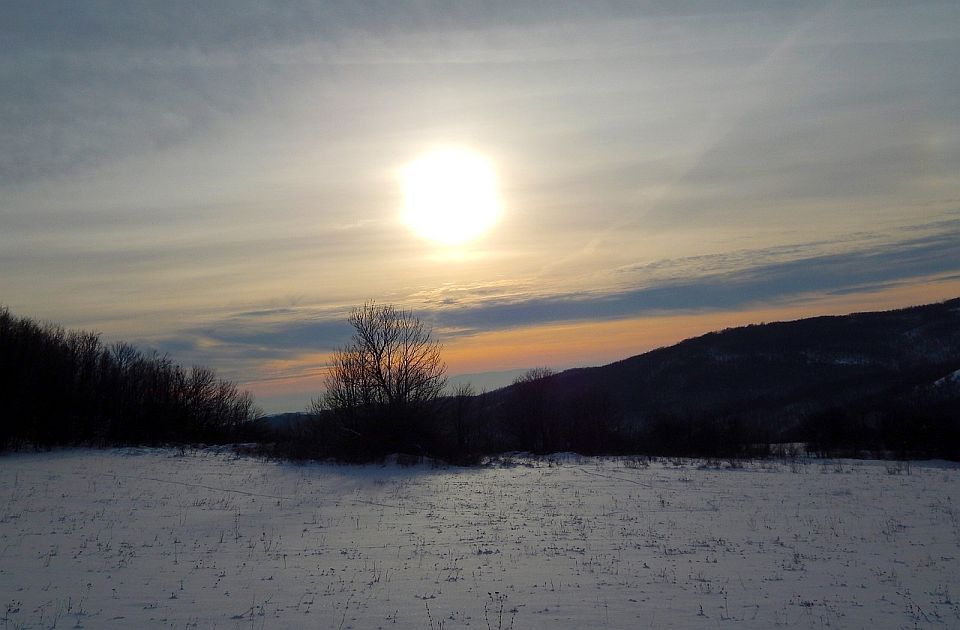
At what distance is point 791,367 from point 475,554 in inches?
Result: 5375

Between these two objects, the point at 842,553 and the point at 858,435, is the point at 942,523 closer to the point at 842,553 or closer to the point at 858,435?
the point at 842,553

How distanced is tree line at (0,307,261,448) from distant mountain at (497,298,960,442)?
63.6 m

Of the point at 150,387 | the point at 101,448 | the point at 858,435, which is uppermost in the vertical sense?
the point at 150,387

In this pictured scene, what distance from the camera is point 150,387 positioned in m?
68.6

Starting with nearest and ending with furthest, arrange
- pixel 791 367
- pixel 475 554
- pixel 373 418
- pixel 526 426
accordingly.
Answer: pixel 475 554
pixel 373 418
pixel 526 426
pixel 791 367

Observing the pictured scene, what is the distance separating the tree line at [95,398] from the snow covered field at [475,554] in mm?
20000

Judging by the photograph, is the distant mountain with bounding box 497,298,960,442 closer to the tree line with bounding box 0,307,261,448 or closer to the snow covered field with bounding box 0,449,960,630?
the tree line with bounding box 0,307,261,448

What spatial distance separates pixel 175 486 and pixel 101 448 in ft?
71.7

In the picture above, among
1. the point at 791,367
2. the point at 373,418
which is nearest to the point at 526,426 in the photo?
the point at 373,418

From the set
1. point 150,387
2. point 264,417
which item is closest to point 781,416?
point 264,417

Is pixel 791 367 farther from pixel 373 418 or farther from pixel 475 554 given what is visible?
pixel 475 554

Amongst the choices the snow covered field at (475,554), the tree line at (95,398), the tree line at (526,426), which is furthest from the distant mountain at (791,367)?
the snow covered field at (475,554)

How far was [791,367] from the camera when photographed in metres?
136

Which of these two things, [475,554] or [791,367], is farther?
[791,367]
